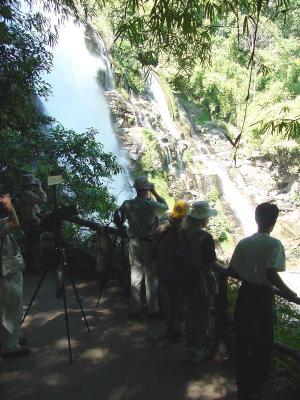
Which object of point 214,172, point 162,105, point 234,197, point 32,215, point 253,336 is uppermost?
point 162,105

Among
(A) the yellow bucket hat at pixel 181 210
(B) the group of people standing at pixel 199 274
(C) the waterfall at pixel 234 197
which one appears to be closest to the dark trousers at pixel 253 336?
(B) the group of people standing at pixel 199 274

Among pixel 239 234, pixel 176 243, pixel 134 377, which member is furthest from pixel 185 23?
pixel 239 234

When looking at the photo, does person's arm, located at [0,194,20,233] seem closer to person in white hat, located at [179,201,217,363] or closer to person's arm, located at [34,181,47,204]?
person in white hat, located at [179,201,217,363]

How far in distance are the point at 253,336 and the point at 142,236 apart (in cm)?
206

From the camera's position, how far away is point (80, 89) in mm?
22656

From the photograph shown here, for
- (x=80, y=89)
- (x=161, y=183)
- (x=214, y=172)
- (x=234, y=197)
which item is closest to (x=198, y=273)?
(x=161, y=183)

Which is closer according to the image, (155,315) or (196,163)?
(155,315)

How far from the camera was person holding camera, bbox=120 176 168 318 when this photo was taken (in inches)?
193

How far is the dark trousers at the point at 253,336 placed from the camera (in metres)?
3.15

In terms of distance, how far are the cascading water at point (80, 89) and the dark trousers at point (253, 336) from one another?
17795 mm

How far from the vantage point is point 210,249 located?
378cm

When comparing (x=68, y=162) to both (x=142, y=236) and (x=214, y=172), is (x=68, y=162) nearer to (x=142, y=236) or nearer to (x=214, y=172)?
(x=142, y=236)

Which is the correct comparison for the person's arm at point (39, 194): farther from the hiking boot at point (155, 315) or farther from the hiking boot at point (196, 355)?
the hiking boot at point (196, 355)

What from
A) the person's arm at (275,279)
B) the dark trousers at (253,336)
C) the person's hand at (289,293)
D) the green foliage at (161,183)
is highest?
the green foliage at (161,183)
